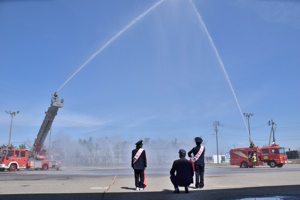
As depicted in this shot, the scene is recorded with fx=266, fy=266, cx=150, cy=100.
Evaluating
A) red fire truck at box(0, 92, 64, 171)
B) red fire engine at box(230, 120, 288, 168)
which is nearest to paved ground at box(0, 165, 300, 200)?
red fire truck at box(0, 92, 64, 171)

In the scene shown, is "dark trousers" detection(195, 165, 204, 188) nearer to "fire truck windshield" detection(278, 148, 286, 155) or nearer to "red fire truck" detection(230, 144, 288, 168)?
"red fire truck" detection(230, 144, 288, 168)

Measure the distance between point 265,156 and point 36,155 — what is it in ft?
86.2

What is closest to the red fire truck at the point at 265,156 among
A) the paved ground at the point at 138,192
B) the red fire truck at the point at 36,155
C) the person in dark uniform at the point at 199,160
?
the paved ground at the point at 138,192

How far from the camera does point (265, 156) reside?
31.0m

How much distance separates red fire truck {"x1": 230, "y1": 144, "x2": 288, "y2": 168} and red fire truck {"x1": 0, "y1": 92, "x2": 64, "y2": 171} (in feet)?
70.3

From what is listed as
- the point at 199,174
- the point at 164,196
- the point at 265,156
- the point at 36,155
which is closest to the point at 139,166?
the point at 164,196

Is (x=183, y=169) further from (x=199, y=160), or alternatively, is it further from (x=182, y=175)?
(x=199, y=160)

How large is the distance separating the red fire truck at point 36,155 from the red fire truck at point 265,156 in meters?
21.4

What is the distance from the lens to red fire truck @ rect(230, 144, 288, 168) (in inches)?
1192

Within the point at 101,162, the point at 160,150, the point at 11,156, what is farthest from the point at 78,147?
the point at 11,156

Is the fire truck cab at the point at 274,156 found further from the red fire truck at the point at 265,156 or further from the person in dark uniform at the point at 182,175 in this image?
the person in dark uniform at the point at 182,175

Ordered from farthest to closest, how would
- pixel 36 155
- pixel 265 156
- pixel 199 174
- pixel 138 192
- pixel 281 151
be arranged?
pixel 265 156
pixel 281 151
pixel 36 155
pixel 199 174
pixel 138 192

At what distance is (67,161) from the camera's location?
178 ft

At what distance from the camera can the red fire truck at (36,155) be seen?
1017 inches
